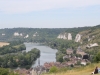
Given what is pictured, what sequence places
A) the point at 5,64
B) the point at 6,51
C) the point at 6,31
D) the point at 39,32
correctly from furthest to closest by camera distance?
the point at 6,31
the point at 39,32
the point at 6,51
the point at 5,64

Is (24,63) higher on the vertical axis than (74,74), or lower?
lower

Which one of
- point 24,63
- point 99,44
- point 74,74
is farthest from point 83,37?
point 74,74

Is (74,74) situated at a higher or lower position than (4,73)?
higher

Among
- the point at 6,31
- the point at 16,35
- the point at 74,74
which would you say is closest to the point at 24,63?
the point at 74,74

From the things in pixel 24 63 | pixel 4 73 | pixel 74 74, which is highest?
pixel 74 74

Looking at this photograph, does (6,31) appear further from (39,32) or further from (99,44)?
(99,44)

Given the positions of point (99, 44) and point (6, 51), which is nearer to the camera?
point (99, 44)

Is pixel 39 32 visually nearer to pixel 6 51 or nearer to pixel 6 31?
pixel 6 31

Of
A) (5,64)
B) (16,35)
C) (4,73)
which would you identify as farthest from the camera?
(16,35)

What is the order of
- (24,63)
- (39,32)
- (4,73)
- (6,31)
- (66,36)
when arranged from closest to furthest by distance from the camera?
(4,73) → (24,63) → (66,36) → (39,32) → (6,31)
